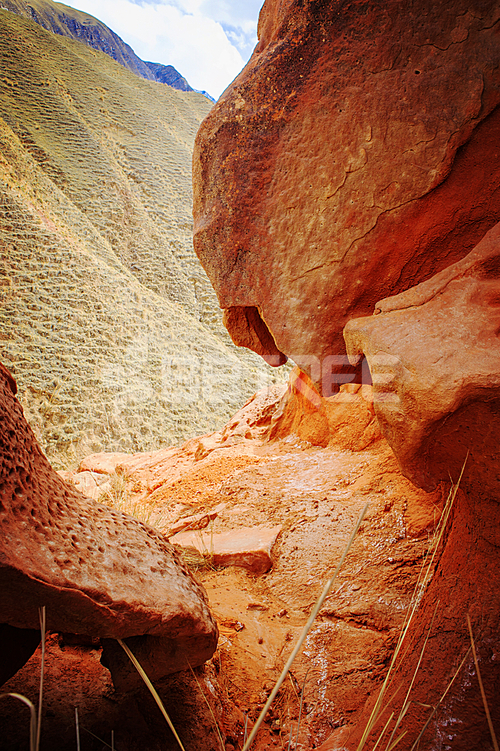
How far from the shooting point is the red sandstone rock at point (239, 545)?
227 centimetres

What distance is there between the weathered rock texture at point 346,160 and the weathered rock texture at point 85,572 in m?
1.05

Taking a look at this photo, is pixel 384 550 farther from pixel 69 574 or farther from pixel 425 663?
pixel 69 574

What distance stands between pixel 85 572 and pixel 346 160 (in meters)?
1.66

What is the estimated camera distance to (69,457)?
7316 mm

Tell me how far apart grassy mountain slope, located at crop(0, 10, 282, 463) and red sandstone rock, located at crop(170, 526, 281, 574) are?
5.56m

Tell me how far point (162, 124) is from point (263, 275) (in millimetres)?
18207

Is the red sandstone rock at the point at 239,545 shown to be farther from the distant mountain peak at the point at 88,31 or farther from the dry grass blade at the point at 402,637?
the distant mountain peak at the point at 88,31

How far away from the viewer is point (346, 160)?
1629 millimetres

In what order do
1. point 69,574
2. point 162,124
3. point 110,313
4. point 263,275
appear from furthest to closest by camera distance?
point 162,124 → point 110,313 → point 263,275 → point 69,574

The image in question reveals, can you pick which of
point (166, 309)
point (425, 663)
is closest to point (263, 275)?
point (425, 663)

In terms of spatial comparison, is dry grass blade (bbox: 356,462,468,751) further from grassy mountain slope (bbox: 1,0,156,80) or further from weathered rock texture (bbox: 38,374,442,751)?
grassy mountain slope (bbox: 1,0,156,80)

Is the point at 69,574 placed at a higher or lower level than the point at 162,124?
lower

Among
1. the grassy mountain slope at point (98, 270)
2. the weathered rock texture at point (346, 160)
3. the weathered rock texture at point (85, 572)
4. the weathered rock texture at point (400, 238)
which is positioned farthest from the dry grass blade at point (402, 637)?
the grassy mountain slope at point (98, 270)

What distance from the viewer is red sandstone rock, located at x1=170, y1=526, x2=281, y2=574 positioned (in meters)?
2.27
